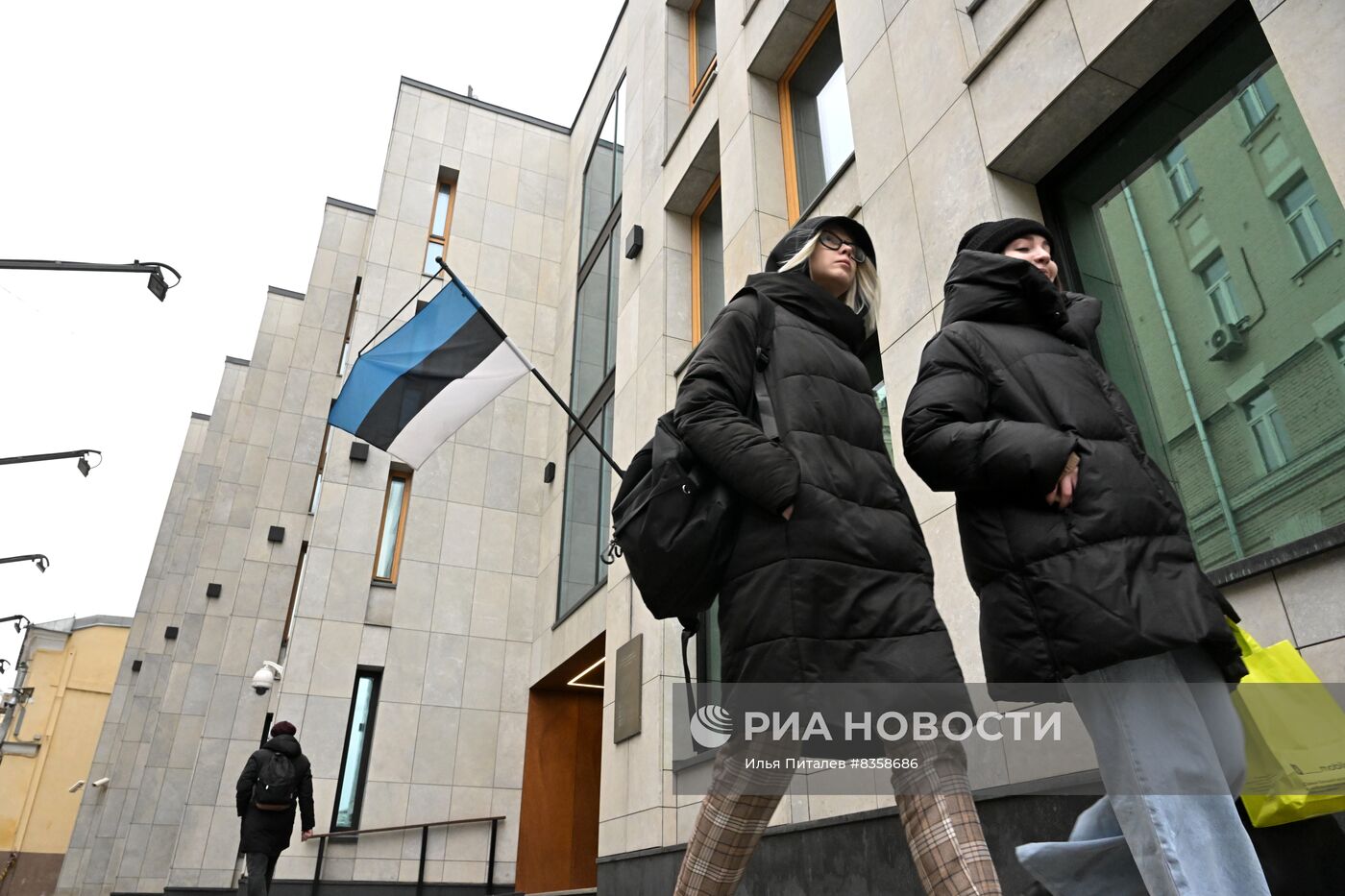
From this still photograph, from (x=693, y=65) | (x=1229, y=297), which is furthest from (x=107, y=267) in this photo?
(x=1229, y=297)

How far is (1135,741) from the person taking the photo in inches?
82.0

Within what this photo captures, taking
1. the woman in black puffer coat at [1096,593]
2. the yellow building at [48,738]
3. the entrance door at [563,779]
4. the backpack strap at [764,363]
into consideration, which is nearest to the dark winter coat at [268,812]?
the entrance door at [563,779]

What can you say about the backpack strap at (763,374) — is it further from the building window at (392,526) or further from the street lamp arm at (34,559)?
the street lamp arm at (34,559)

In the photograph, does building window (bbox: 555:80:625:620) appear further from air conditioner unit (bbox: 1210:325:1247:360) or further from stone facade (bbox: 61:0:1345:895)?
air conditioner unit (bbox: 1210:325:1247:360)

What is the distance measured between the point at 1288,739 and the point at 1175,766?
55 cm

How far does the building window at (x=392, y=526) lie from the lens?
14.9 meters

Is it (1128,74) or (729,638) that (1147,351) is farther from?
(729,638)

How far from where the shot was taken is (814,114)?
30.6 ft

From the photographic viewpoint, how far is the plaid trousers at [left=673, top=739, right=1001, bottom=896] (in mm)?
1978

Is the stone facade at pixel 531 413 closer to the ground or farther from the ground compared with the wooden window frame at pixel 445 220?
closer to the ground

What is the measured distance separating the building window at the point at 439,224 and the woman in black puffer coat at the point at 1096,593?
610 inches

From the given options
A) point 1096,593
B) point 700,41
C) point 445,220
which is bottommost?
point 1096,593

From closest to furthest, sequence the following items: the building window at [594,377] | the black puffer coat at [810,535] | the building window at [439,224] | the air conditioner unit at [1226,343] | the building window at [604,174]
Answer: the black puffer coat at [810,535] < the air conditioner unit at [1226,343] < the building window at [594,377] < the building window at [604,174] < the building window at [439,224]

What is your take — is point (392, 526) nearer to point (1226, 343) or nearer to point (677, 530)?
point (1226, 343)
